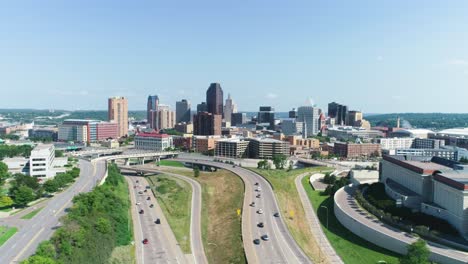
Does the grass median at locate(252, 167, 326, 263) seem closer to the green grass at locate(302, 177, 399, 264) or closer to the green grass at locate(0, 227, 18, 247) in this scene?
the green grass at locate(302, 177, 399, 264)

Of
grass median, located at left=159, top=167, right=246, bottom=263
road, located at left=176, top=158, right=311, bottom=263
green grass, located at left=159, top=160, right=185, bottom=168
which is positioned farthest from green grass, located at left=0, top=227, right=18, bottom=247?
green grass, located at left=159, top=160, right=185, bottom=168

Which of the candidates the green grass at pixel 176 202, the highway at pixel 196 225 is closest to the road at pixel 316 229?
the highway at pixel 196 225

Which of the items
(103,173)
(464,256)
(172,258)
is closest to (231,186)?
(103,173)

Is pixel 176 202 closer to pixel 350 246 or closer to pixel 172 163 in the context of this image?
pixel 350 246

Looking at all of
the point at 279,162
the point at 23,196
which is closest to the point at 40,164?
the point at 23,196

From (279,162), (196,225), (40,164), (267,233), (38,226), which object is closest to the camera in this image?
(38,226)
